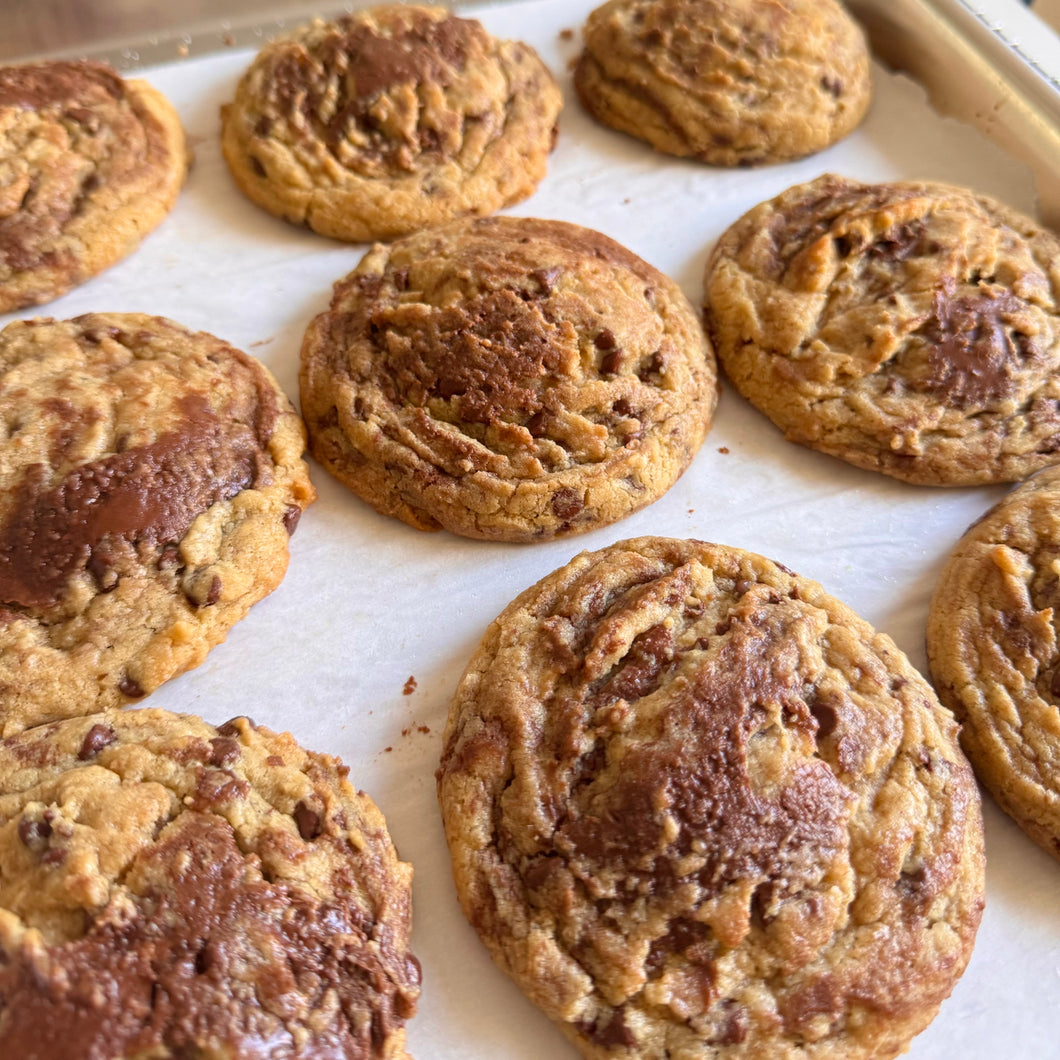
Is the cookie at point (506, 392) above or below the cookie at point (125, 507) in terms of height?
above

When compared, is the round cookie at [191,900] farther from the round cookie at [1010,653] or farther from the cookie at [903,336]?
the cookie at [903,336]

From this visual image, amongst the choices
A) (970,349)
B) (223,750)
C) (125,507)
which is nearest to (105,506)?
(125,507)

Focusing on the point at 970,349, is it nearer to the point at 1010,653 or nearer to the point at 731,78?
the point at 1010,653

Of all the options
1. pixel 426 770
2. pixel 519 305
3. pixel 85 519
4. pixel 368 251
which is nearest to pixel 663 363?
pixel 519 305

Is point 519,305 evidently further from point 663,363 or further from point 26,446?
point 26,446

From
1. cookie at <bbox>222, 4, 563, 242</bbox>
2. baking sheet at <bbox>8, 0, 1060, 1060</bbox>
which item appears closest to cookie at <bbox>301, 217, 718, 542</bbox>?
baking sheet at <bbox>8, 0, 1060, 1060</bbox>

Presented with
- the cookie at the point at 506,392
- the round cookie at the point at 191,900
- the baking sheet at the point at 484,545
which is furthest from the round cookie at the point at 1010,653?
the round cookie at the point at 191,900

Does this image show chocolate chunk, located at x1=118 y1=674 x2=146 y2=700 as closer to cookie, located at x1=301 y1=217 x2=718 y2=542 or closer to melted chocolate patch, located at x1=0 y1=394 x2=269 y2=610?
melted chocolate patch, located at x1=0 y1=394 x2=269 y2=610
